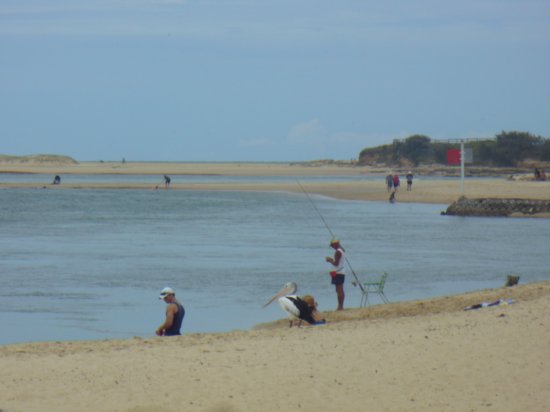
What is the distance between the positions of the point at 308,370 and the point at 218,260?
15.2m

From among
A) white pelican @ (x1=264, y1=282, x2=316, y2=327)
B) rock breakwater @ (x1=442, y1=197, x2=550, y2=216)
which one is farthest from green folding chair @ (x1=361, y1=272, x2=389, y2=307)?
rock breakwater @ (x1=442, y1=197, x2=550, y2=216)

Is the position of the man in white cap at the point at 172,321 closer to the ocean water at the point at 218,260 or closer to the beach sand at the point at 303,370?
the beach sand at the point at 303,370

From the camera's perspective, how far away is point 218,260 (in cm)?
2470

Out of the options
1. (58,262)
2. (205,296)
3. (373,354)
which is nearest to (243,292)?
(205,296)

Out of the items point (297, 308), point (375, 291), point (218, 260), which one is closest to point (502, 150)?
point (218, 260)

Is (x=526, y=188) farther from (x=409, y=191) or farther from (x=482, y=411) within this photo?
(x=482, y=411)

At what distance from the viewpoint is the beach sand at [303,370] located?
870 centimetres

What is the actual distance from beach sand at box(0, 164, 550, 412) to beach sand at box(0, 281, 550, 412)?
1 cm

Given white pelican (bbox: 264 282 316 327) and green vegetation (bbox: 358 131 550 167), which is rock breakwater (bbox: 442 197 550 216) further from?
green vegetation (bbox: 358 131 550 167)

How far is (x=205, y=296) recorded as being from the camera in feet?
60.8

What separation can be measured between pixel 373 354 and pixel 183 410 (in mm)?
2376

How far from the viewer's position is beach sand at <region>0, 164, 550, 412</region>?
8.70 m

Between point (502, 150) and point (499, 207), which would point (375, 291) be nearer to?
point (499, 207)

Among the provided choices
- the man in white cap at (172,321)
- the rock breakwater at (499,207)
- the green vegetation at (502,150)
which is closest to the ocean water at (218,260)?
the rock breakwater at (499,207)
